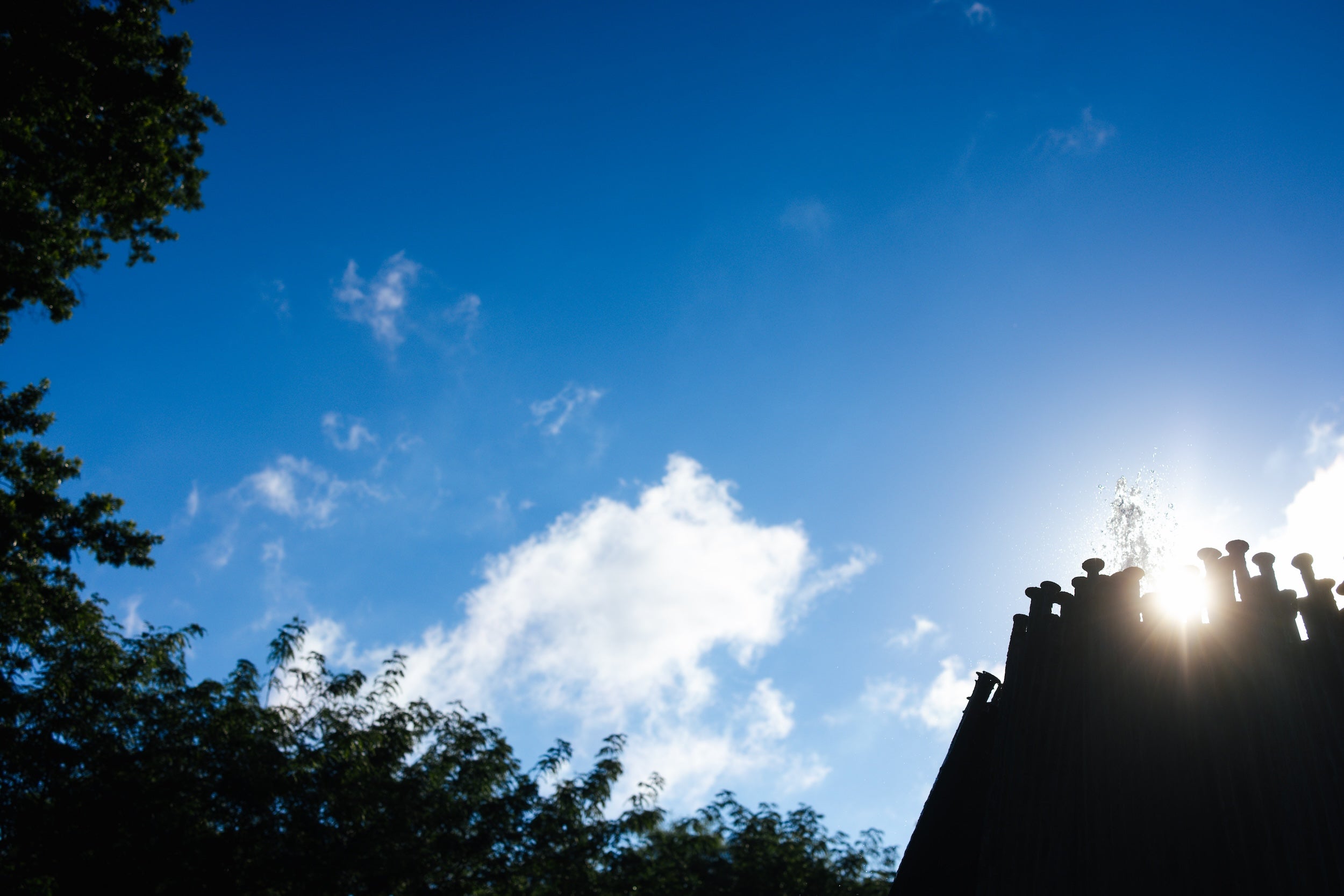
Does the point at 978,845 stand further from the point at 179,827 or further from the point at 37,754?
→ the point at 37,754

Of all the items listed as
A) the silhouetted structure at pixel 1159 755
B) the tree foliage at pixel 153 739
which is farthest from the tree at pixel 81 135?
the silhouetted structure at pixel 1159 755

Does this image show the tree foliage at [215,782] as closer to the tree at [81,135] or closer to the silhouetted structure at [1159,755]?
the tree at [81,135]

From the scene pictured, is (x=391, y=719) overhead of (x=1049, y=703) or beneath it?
overhead

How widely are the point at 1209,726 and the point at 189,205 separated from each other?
58.3 ft

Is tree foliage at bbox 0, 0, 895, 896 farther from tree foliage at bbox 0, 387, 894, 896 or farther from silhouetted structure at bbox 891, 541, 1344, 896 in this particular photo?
silhouetted structure at bbox 891, 541, 1344, 896

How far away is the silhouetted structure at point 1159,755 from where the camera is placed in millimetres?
4754

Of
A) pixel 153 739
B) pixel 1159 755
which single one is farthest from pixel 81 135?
pixel 1159 755

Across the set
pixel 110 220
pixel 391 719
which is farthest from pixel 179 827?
pixel 110 220

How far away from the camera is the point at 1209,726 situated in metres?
5.34

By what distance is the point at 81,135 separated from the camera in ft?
41.1

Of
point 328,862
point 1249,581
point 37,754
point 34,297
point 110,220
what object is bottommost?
point 328,862

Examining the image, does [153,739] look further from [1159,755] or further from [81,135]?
[1159,755]

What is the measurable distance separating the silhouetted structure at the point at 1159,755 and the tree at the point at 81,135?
1601 centimetres

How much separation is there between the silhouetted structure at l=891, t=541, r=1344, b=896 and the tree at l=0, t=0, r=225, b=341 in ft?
52.5
